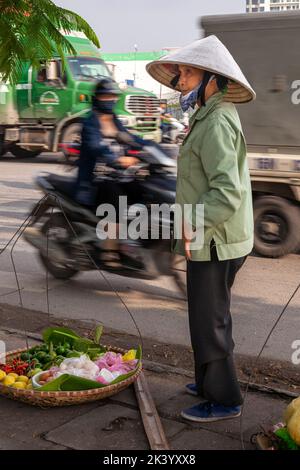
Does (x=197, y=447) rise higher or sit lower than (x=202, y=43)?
lower

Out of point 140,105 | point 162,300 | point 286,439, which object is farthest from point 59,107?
point 286,439

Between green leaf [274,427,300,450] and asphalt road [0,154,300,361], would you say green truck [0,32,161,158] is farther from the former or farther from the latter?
green leaf [274,427,300,450]

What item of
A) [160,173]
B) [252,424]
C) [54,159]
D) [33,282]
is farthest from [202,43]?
[54,159]

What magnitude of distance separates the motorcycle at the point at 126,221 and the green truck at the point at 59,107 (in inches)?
426

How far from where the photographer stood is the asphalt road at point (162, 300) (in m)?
5.25

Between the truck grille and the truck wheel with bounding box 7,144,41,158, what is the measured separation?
2981 millimetres

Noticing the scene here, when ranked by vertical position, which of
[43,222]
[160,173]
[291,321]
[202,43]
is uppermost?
[202,43]

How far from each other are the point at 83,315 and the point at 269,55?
3.65 meters

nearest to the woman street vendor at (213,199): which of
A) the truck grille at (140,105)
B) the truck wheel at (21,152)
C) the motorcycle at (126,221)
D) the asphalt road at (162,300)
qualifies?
the asphalt road at (162,300)

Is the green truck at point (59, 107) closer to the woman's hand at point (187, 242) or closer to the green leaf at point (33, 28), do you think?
the green leaf at point (33, 28)

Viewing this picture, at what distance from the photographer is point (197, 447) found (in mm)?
3176

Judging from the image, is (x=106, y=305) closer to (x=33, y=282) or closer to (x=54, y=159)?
(x=33, y=282)
